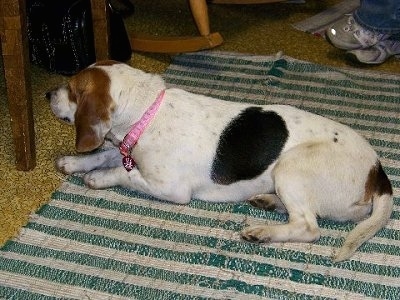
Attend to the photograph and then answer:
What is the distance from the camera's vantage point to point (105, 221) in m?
2.18

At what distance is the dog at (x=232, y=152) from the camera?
6.81ft

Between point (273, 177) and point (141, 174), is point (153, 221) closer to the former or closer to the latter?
point (141, 174)

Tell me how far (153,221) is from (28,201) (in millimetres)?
397

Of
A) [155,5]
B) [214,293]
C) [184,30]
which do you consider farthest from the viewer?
[155,5]

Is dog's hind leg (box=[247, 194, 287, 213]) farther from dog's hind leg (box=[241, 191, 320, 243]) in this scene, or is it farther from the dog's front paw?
the dog's front paw

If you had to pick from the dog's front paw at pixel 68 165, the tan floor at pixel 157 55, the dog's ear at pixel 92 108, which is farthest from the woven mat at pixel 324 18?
Result: the dog's ear at pixel 92 108

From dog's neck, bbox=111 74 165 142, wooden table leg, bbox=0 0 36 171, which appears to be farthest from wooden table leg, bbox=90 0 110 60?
dog's neck, bbox=111 74 165 142

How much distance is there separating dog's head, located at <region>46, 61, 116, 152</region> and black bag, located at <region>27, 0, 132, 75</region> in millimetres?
816

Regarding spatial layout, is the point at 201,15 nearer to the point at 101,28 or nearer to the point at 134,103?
the point at 101,28

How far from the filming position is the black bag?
291cm

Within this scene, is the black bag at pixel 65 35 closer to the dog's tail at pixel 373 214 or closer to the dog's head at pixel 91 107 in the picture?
the dog's head at pixel 91 107

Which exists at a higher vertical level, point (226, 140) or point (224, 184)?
Result: point (226, 140)

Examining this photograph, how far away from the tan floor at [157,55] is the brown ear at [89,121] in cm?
28

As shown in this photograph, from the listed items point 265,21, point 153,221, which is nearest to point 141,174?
point 153,221
